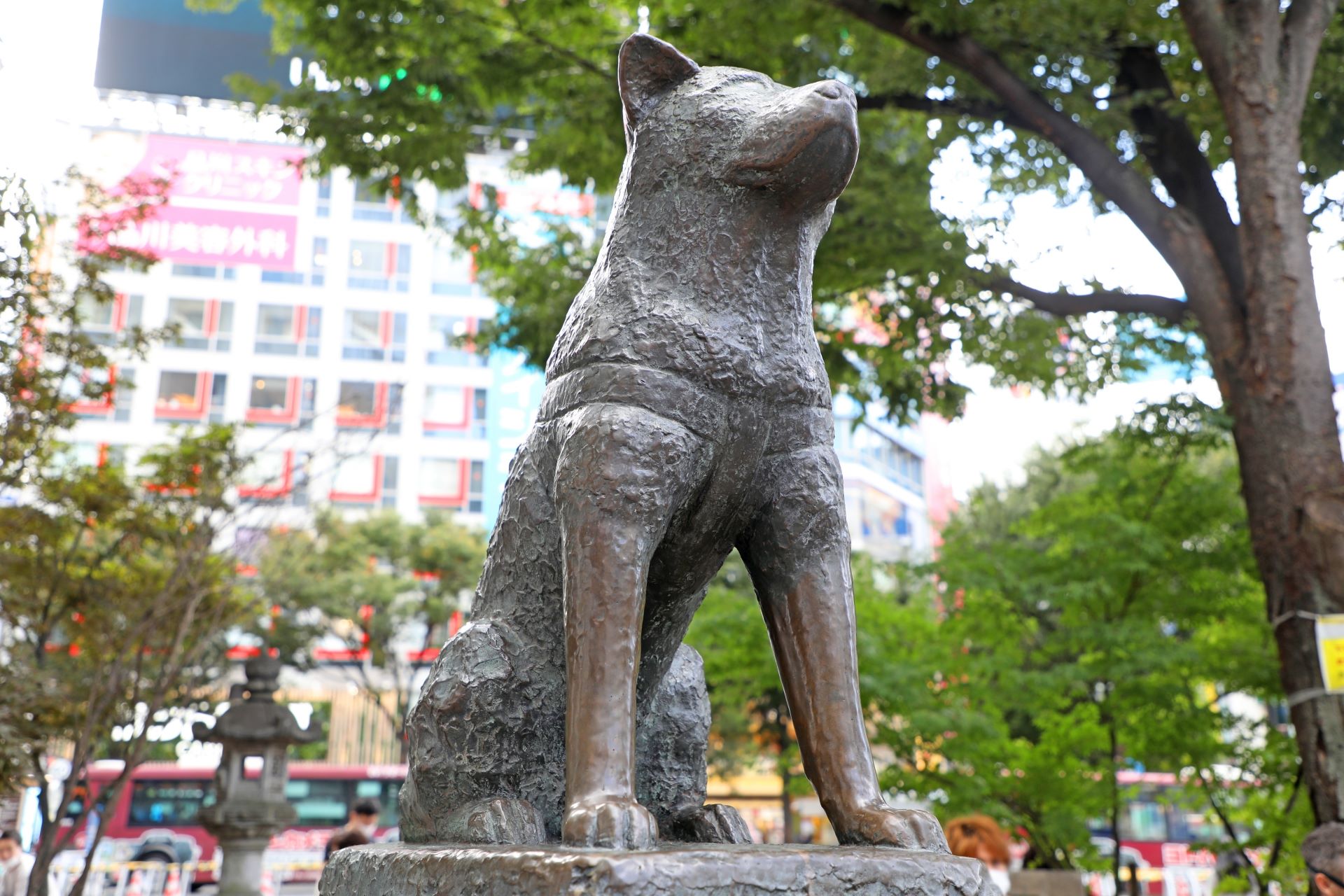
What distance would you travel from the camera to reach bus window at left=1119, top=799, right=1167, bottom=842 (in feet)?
73.3

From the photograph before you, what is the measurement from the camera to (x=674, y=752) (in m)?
2.26

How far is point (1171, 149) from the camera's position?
7711 mm

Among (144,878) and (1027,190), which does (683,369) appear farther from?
(144,878)

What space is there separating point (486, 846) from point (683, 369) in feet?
2.86

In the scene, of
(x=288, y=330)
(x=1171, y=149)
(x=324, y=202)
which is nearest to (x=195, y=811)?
(x=288, y=330)

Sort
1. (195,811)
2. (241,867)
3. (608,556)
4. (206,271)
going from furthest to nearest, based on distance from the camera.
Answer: (206,271) < (195,811) < (241,867) < (608,556)

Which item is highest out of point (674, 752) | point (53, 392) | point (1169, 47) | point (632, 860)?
point (1169, 47)

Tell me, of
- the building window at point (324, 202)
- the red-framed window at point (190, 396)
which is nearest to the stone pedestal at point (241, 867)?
the red-framed window at point (190, 396)

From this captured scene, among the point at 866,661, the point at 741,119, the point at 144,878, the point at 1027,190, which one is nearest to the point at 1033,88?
the point at 1027,190

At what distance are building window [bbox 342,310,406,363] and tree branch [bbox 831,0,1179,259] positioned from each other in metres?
30.0

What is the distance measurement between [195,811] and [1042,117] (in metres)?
22.0

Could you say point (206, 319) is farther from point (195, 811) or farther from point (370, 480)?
point (195, 811)

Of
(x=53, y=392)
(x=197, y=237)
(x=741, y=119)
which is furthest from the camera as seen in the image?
(x=197, y=237)

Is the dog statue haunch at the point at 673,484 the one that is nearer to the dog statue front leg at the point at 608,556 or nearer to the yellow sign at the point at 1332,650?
the dog statue front leg at the point at 608,556
